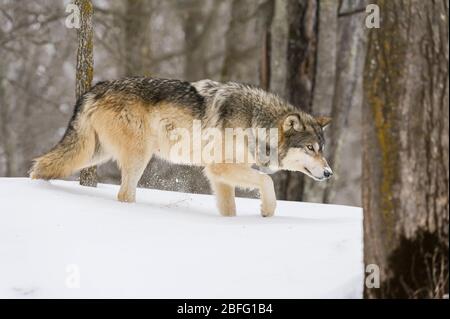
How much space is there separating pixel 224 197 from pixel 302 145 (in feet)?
3.33

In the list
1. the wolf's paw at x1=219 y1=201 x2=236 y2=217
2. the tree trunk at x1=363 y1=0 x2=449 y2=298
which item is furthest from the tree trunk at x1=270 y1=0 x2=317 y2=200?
the tree trunk at x1=363 y1=0 x2=449 y2=298

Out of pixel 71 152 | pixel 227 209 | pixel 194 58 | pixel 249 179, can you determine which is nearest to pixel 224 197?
pixel 227 209

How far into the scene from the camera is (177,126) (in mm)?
7176

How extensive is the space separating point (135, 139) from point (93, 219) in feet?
5.52

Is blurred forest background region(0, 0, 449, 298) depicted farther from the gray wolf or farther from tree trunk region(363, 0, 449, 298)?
the gray wolf

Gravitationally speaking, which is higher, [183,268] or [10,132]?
[10,132]

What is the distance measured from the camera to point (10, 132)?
24.7 metres

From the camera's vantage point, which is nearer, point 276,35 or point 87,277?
point 87,277

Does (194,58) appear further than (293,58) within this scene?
Yes

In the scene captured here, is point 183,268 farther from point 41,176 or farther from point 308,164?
point 41,176

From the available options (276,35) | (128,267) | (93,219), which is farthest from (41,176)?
(276,35)

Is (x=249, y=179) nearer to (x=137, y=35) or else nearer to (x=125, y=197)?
(x=125, y=197)

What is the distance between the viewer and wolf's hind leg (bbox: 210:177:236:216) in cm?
704
